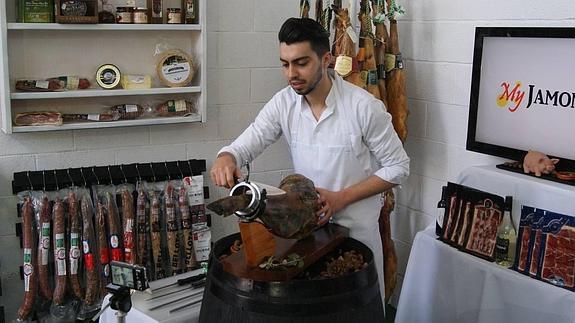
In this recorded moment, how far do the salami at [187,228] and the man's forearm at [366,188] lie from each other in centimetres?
112

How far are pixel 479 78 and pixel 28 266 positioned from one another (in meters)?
2.13

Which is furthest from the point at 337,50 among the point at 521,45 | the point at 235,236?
the point at 235,236

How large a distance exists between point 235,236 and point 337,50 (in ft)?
4.51

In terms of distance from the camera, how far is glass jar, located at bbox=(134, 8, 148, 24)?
2998 mm

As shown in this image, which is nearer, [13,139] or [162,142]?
[13,139]

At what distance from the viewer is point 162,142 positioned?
3.29m

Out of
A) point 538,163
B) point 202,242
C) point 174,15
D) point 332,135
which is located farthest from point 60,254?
point 538,163

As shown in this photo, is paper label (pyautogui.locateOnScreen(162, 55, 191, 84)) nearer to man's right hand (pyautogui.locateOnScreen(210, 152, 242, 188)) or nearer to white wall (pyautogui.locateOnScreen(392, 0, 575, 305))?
man's right hand (pyautogui.locateOnScreen(210, 152, 242, 188))

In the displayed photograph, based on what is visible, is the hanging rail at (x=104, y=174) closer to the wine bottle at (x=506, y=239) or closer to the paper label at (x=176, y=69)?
the paper label at (x=176, y=69)

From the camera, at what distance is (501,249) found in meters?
2.28

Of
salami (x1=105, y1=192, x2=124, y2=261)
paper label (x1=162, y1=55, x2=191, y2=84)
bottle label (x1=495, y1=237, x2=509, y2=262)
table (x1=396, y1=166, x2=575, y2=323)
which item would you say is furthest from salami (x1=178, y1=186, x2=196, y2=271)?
bottle label (x1=495, y1=237, x2=509, y2=262)

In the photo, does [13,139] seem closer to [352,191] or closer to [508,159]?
[352,191]

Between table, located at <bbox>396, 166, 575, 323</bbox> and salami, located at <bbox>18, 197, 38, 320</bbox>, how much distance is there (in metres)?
1.61

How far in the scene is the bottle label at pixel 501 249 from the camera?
2264 millimetres
